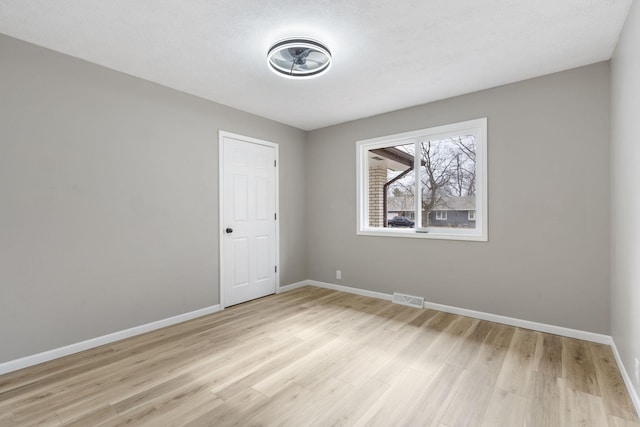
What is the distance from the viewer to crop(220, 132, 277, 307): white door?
150 inches

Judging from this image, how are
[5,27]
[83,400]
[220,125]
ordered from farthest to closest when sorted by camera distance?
[220,125] → [5,27] → [83,400]

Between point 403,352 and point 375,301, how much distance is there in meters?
1.45

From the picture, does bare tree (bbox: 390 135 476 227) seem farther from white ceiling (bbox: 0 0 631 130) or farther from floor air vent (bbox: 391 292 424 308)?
floor air vent (bbox: 391 292 424 308)

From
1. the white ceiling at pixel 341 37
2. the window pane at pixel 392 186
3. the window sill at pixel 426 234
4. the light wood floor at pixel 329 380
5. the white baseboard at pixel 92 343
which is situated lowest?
the light wood floor at pixel 329 380

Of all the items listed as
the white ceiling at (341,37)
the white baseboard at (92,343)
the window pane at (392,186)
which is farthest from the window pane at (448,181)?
the white baseboard at (92,343)

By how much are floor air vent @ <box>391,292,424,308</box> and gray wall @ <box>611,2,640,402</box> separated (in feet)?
5.69

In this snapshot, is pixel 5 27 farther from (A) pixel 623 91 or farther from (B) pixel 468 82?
(A) pixel 623 91

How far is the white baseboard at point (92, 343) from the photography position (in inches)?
90.6

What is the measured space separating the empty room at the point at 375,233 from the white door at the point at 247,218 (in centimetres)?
4

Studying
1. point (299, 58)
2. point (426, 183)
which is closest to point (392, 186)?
point (426, 183)

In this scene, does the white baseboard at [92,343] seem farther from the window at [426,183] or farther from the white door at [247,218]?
the window at [426,183]

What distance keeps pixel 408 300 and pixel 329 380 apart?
1987mm

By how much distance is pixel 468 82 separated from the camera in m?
3.11

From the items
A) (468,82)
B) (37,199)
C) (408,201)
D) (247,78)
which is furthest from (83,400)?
(468,82)
